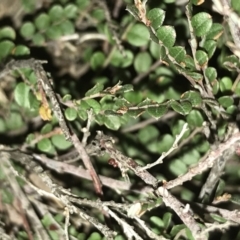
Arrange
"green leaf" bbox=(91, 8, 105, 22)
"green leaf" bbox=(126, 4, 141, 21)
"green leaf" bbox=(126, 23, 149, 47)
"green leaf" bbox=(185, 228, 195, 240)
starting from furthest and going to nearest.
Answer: "green leaf" bbox=(91, 8, 105, 22)
"green leaf" bbox=(126, 23, 149, 47)
"green leaf" bbox=(185, 228, 195, 240)
"green leaf" bbox=(126, 4, 141, 21)

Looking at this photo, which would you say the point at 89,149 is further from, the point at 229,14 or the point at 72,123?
the point at 229,14

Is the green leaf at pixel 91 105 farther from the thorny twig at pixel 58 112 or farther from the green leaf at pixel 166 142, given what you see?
the green leaf at pixel 166 142

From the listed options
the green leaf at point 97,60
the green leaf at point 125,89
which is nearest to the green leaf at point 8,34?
the green leaf at point 97,60

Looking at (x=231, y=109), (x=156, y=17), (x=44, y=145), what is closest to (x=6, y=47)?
(x=44, y=145)

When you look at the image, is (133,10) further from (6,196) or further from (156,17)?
(6,196)

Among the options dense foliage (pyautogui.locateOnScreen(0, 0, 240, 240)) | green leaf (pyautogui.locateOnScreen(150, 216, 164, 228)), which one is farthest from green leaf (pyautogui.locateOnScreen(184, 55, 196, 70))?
green leaf (pyautogui.locateOnScreen(150, 216, 164, 228))

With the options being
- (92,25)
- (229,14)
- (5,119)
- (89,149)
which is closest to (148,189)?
(89,149)

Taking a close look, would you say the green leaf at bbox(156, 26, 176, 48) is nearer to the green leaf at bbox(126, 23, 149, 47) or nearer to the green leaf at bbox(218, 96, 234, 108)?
the green leaf at bbox(218, 96, 234, 108)
